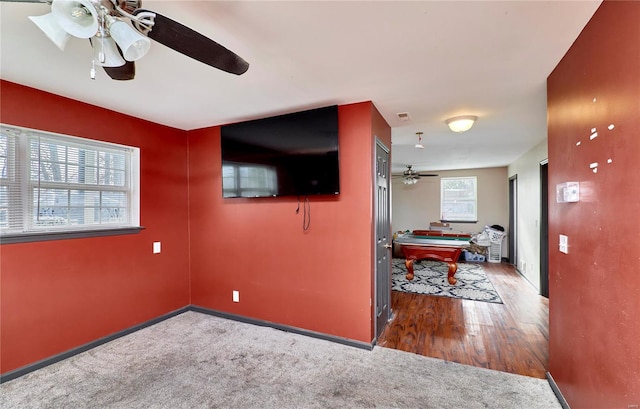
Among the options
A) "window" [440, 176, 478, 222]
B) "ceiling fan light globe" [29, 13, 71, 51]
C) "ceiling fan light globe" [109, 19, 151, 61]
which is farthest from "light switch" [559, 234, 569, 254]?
"window" [440, 176, 478, 222]

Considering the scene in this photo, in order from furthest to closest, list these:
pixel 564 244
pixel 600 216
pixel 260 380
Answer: pixel 260 380 < pixel 564 244 < pixel 600 216

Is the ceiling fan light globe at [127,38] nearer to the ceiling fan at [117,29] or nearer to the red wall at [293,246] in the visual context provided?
the ceiling fan at [117,29]

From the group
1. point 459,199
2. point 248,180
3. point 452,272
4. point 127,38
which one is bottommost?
point 452,272

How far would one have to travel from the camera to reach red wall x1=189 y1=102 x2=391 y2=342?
266 centimetres

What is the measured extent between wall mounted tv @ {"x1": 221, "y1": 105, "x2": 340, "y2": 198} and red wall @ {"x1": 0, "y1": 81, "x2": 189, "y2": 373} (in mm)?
791

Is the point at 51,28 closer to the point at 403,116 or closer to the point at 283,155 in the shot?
the point at 283,155

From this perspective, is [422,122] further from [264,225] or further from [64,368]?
[64,368]

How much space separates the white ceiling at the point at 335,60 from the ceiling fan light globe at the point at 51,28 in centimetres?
42

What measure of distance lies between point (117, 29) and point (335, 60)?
4.02 feet

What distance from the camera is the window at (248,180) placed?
2986 mm

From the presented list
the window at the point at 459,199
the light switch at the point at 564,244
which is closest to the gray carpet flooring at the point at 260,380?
the light switch at the point at 564,244

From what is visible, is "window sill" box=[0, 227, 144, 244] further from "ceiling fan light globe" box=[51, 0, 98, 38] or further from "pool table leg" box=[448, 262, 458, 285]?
"pool table leg" box=[448, 262, 458, 285]

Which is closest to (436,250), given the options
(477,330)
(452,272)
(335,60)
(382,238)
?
(452,272)

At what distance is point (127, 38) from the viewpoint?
3.73ft
